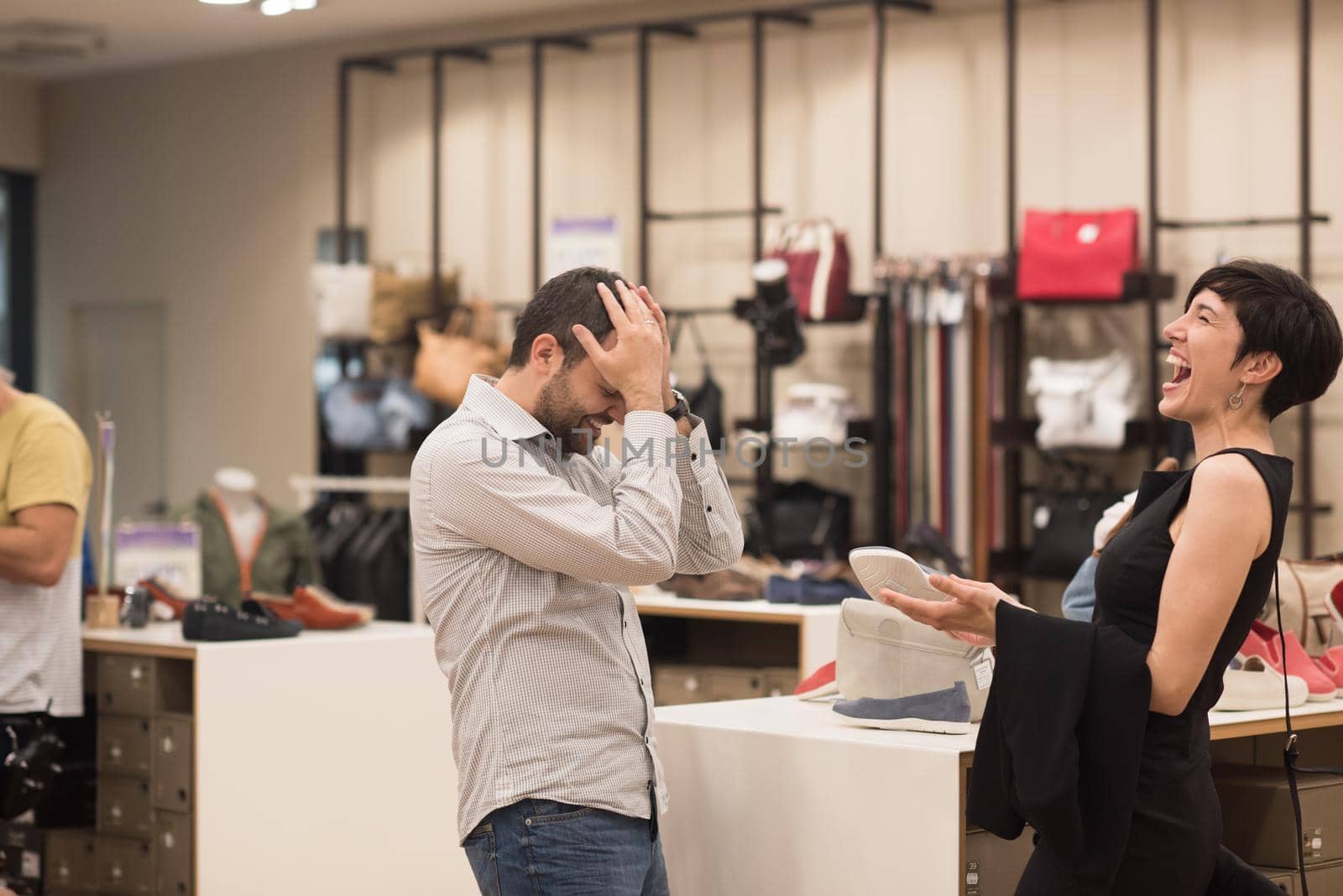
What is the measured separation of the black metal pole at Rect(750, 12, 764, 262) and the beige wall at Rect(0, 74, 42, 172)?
4.83 metres

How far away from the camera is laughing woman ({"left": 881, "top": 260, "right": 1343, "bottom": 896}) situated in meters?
2.04

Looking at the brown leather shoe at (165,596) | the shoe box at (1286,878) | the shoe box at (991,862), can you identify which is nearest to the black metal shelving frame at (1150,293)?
the brown leather shoe at (165,596)

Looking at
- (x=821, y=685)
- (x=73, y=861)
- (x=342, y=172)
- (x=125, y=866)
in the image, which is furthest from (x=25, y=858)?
(x=342, y=172)

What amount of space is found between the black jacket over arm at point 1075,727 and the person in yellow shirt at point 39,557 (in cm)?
235

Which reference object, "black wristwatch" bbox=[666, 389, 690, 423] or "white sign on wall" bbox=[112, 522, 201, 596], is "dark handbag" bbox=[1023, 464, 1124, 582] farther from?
"black wristwatch" bbox=[666, 389, 690, 423]

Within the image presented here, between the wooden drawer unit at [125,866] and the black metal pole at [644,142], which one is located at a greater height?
the black metal pole at [644,142]

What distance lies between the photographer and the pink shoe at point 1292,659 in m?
3.11

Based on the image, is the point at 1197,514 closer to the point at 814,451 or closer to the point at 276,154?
the point at 814,451

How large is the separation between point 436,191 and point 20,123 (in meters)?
3.29

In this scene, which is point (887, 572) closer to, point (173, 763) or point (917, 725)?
point (917, 725)

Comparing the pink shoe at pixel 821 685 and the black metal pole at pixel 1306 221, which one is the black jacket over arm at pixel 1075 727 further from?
the black metal pole at pixel 1306 221

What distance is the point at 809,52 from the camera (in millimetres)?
7520

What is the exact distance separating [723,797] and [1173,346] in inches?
41.1

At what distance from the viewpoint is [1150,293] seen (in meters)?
6.25
